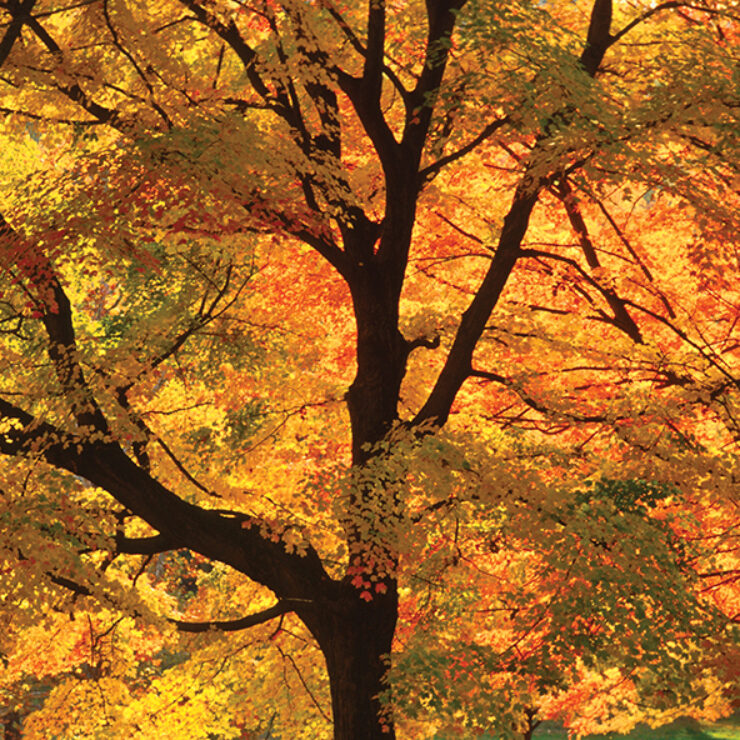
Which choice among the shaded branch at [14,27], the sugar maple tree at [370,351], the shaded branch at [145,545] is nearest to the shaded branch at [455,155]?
the sugar maple tree at [370,351]

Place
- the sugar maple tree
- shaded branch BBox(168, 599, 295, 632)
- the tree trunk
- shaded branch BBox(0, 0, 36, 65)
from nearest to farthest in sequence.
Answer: shaded branch BBox(0, 0, 36, 65) < the sugar maple tree < the tree trunk < shaded branch BBox(168, 599, 295, 632)

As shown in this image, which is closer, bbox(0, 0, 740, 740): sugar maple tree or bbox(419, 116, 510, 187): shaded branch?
bbox(0, 0, 740, 740): sugar maple tree

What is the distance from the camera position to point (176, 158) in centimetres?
654

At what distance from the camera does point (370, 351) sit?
28.6ft

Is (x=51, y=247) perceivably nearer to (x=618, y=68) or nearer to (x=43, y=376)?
(x=43, y=376)

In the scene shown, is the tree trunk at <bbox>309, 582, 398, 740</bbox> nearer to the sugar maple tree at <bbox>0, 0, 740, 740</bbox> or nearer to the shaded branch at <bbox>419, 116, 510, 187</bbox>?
the sugar maple tree at <bbox>0, 0, 740, 740</bbox>

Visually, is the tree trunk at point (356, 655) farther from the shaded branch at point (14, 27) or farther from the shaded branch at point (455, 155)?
the shaded branch at point (14, 27)

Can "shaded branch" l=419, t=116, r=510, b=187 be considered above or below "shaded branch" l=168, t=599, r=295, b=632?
above

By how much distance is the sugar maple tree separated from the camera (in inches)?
272

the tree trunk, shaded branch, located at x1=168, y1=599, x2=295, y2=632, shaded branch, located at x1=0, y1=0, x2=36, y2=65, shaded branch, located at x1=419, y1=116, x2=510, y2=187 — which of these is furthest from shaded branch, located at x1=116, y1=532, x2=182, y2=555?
shaded branch, located at x1=0, y1=0, x2=36, y2=65

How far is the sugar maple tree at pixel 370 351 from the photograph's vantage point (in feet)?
22.7

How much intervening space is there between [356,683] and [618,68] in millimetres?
7002

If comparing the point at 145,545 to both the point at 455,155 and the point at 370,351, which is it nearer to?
the point at 370,351

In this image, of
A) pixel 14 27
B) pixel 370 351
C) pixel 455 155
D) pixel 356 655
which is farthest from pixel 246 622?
pixel 14 27
